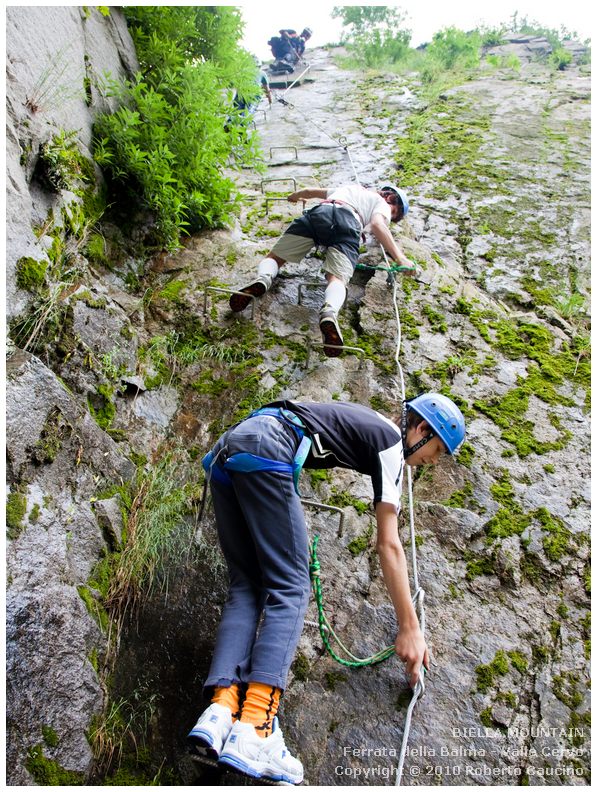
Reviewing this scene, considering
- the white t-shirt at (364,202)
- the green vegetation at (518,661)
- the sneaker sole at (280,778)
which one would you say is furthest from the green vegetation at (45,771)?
the white t-shirt at (364,202)

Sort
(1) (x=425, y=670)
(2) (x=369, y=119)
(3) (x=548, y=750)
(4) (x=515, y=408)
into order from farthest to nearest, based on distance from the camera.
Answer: (2) (x=369, y=119) → (4) (x=515, y=408) → (1) (x=425, y=670) → (3) (x=548, y=750)

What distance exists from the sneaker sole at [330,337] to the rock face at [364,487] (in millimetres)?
142

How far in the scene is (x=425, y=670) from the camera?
9.70 feet

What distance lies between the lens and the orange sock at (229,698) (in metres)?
2.41

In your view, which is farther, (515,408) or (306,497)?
(515,408)

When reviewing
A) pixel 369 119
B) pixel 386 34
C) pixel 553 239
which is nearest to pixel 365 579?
pixel 553 239

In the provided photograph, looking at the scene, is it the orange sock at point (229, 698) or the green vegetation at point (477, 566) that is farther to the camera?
the green vegetation at point (477, 566)

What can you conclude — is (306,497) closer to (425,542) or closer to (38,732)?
(425,542)

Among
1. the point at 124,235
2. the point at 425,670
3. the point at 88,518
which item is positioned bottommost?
the point at 425,670

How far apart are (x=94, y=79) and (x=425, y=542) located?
16.4 ft

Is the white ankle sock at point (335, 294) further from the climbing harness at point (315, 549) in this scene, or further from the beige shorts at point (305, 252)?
the climbing harness at point (315, 549)

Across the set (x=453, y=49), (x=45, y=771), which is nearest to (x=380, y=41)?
(x=453, y=49)

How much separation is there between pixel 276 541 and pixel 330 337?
226cm

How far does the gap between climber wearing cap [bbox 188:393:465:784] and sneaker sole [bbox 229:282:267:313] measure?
6.75 feet
